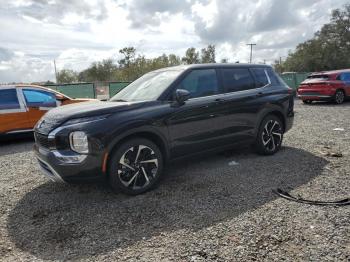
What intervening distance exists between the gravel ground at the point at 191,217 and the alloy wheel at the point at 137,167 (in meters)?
0.21

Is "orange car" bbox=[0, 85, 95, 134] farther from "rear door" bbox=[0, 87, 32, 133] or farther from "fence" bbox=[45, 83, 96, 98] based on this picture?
"fence" bbox=[45, 83, 96, 98]

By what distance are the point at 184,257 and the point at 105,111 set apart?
2.18 meters

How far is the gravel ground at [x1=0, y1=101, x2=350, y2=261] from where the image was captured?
317cm

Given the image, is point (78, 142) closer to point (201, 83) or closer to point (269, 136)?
point (201, 83)

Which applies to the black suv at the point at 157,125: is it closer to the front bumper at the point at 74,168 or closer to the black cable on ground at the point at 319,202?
the front bumper at the point at 74,168

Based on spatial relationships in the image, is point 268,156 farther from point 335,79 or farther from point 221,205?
point 335,79

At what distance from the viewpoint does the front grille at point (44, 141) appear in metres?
4.24

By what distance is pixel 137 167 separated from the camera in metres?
4.50

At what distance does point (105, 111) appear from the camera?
4.39 m

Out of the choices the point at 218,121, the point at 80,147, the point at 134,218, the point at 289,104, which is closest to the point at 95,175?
the point at 80,147

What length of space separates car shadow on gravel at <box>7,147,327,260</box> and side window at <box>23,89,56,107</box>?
4.11 m

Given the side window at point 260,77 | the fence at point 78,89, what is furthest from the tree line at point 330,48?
the side window at point 260,77

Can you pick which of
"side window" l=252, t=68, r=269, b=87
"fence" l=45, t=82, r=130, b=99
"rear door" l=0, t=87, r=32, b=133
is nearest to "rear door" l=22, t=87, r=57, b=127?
"rear door" l=0, t=87, r=32, b=133

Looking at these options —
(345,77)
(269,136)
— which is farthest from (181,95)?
(345,77)
